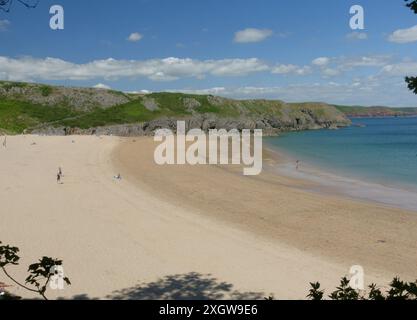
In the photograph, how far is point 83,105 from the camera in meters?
140

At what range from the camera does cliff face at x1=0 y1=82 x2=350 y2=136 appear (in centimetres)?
11069

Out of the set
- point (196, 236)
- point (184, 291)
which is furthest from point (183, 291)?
point (196, 236)

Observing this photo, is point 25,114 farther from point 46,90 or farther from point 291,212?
point 291,212

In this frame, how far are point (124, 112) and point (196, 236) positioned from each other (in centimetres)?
12232

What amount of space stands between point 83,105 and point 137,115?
19763 mm

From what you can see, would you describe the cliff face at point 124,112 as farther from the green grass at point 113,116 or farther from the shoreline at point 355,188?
the shoreline at point 355,188

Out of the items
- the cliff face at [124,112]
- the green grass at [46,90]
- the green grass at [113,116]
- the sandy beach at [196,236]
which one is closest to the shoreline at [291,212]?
the sandy beach at [196,236]

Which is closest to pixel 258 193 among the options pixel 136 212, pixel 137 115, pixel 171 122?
pixel 136 212

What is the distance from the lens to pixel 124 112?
13662 centimetres

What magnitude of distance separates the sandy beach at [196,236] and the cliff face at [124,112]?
76861mm
